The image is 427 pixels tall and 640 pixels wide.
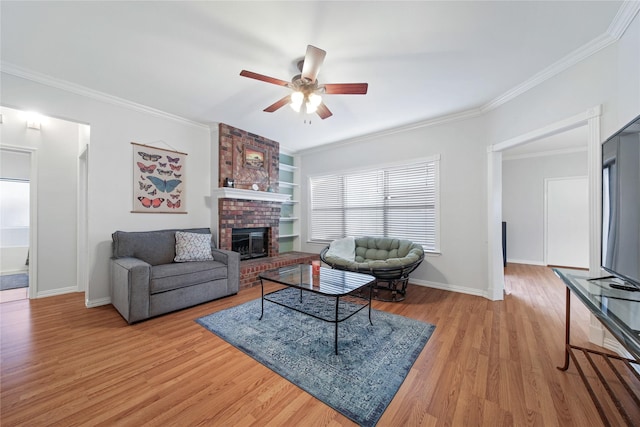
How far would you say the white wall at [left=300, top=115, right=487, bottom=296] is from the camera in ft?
11.1

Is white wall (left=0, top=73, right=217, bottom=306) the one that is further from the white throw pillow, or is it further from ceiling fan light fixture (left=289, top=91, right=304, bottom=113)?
ceiling fan light fixture (left=289, top=91, right=304, bottom=113)

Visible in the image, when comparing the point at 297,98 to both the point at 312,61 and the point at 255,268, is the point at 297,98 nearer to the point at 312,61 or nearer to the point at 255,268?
the point at 312,61

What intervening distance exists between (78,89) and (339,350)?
4.13 m

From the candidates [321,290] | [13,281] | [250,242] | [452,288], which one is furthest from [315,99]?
[13,281]

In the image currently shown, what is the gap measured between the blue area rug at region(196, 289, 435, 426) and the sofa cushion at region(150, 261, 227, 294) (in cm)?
50

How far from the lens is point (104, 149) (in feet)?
10.1

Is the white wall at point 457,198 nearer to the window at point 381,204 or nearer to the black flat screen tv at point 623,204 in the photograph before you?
the window at point 381,204

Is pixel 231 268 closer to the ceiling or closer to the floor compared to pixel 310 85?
closer to the floor

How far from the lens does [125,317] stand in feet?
8.27

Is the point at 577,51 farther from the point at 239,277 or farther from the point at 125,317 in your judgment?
the point at 125,317

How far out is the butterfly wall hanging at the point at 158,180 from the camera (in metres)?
Result: 3.34

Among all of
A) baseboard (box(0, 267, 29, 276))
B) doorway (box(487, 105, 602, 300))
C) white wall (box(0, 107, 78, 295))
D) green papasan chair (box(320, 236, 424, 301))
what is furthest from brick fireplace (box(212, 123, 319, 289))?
baseboard (box(0, 267, 29, 276))

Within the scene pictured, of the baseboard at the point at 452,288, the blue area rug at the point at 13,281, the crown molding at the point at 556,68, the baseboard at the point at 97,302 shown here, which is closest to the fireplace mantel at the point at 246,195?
the baseboard at the point at 97,302

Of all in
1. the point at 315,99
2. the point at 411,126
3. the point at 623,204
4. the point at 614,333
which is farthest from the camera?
the point at 411,126
